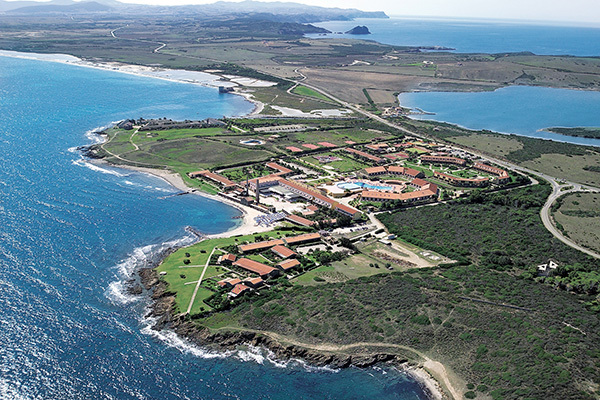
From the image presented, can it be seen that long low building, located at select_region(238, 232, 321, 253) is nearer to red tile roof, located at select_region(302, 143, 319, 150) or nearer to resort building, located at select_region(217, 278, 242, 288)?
resort building, located at select_region(217, 278, 242, 288)

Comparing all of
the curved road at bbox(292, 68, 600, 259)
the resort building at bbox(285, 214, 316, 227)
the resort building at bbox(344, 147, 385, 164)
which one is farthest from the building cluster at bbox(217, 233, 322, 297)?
the resort building at bbox(344, 147, 385, 164)

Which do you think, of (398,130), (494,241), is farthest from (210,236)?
(398,130)

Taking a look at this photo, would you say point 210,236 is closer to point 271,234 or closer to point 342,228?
point 271,234

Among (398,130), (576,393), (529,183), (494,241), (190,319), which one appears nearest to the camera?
(576,393)

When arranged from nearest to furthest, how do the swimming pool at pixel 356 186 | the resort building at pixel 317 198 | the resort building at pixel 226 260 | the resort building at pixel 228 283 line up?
the resort building at pixel 228 283 → the resort building at pixel 226 260 → the resort building at pixel 317 198 → the swimming pool at pixel 356 186

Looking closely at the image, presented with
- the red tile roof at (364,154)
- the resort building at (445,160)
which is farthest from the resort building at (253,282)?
the resort building at (445,160)

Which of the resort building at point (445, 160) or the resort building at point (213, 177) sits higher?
the resort building at point (445, 160)

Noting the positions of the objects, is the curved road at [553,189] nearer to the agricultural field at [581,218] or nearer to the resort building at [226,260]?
the agricultural field at [581,218]

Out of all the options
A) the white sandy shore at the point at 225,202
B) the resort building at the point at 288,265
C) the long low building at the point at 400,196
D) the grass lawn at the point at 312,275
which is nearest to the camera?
the grass lawn at the point at 312,275
